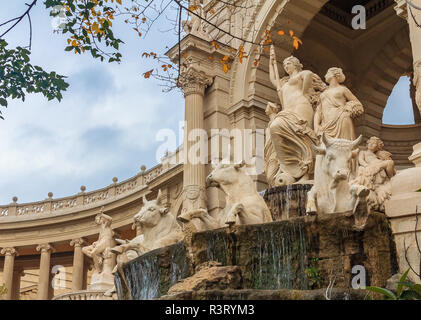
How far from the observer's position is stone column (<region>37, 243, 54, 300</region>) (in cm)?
3406

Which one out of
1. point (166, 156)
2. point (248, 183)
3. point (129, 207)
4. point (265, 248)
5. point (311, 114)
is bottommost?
point (265, 248)

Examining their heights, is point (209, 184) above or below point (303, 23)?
below

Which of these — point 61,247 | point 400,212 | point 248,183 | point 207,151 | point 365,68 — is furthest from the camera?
point 61,247

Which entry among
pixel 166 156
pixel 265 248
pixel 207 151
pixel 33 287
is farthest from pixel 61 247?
pixel 265 248

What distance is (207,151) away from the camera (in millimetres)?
20172

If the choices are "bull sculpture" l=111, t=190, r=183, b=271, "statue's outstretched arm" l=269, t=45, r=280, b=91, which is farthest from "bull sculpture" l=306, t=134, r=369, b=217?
"statue's outstretched arm" l=269, t=45, r=280, b=91

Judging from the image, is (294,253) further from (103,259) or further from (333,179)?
(103,259)

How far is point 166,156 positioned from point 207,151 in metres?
11.4

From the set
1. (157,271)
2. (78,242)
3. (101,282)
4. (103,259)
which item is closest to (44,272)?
(78,242)

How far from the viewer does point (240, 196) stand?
10508mm

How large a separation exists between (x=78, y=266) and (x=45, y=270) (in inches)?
108

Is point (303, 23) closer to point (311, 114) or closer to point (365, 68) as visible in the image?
point (365, 68)

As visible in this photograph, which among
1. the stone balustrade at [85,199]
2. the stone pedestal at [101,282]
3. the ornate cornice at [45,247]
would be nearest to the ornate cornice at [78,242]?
the stone balustrade at [85,199]

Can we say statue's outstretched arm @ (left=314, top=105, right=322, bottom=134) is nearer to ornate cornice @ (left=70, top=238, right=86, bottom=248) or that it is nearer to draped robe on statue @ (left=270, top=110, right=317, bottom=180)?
draped robe on statue @ (left=270, top=110, right=317, bottom=180)
